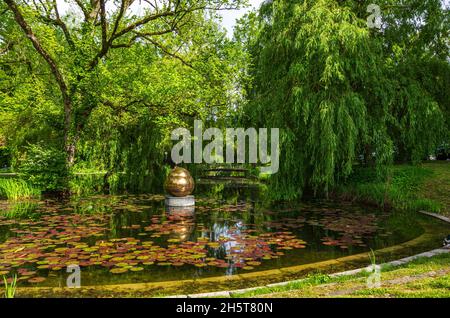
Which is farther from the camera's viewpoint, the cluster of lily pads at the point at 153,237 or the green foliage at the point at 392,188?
the green foliage at the point at 392,188

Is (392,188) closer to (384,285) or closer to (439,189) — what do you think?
(439,189)

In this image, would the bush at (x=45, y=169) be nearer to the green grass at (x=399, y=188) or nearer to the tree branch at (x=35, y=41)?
the tree branch at (x=35, y=41)

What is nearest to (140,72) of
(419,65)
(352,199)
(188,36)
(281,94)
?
(188,36)

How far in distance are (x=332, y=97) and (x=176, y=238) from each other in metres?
6.59

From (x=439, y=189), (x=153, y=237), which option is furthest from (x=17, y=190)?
(x=439, y=189)

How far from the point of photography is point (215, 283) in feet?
15.5

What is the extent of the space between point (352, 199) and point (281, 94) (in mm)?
4367

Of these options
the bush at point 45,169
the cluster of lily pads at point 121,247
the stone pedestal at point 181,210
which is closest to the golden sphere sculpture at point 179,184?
the stone pedestal at point 181,210

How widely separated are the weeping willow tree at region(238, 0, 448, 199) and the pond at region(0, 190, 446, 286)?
1.71 meters

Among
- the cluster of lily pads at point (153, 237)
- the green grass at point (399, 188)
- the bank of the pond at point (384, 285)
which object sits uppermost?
the green grass at point (399, 188)

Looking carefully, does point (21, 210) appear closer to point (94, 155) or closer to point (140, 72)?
point (140, 72)

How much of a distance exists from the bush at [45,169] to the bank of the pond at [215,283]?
10038 mm

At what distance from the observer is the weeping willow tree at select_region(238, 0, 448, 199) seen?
10492 mm

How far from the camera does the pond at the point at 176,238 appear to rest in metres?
5.29
